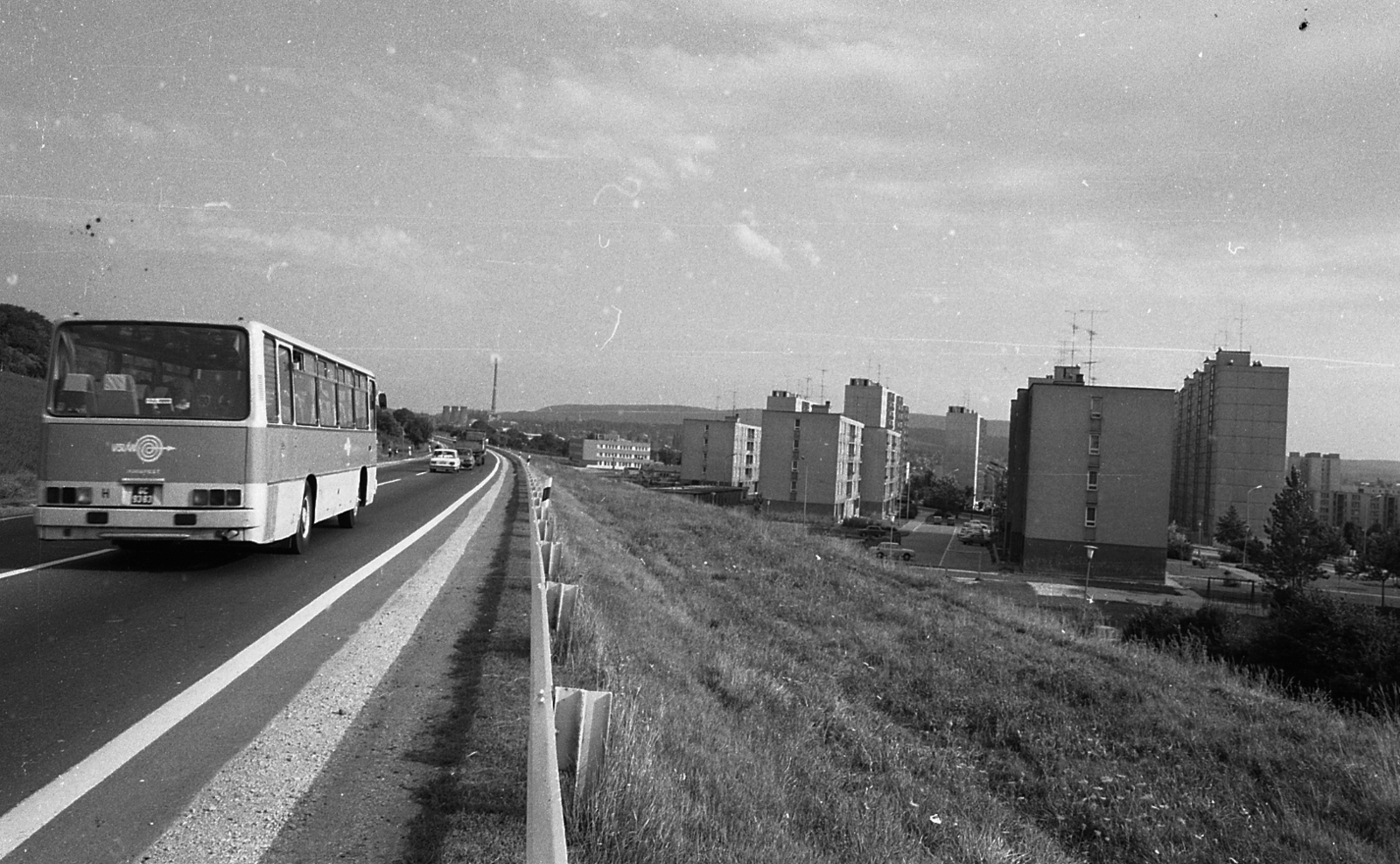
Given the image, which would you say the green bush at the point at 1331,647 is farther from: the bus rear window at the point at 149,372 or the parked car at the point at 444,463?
the parked car at the point at 444,463

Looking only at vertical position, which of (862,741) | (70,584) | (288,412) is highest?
(288,412)

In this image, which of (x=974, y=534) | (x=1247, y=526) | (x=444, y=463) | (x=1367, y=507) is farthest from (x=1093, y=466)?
(x=1367, y=507)

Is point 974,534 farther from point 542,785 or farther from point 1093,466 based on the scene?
point 542,785

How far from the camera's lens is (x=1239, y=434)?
71.2m

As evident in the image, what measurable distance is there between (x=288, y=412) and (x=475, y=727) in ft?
26.7

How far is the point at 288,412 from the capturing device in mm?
11906

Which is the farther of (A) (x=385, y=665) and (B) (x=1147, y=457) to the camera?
(B) (x=1147, y=457)

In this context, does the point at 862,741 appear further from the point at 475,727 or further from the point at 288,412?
the point at 288,412

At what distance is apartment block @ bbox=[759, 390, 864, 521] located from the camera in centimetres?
8531

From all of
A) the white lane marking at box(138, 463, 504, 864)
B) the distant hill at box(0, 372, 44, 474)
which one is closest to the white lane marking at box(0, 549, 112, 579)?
the white lane marking at box(138, 463, 504, 864)

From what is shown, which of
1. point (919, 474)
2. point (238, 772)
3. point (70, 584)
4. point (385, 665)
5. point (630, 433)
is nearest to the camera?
point (238, 772)

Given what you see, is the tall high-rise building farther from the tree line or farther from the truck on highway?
the tree line

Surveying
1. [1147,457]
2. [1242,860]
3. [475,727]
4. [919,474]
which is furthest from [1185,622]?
[919,474]

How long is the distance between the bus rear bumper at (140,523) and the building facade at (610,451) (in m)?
129
